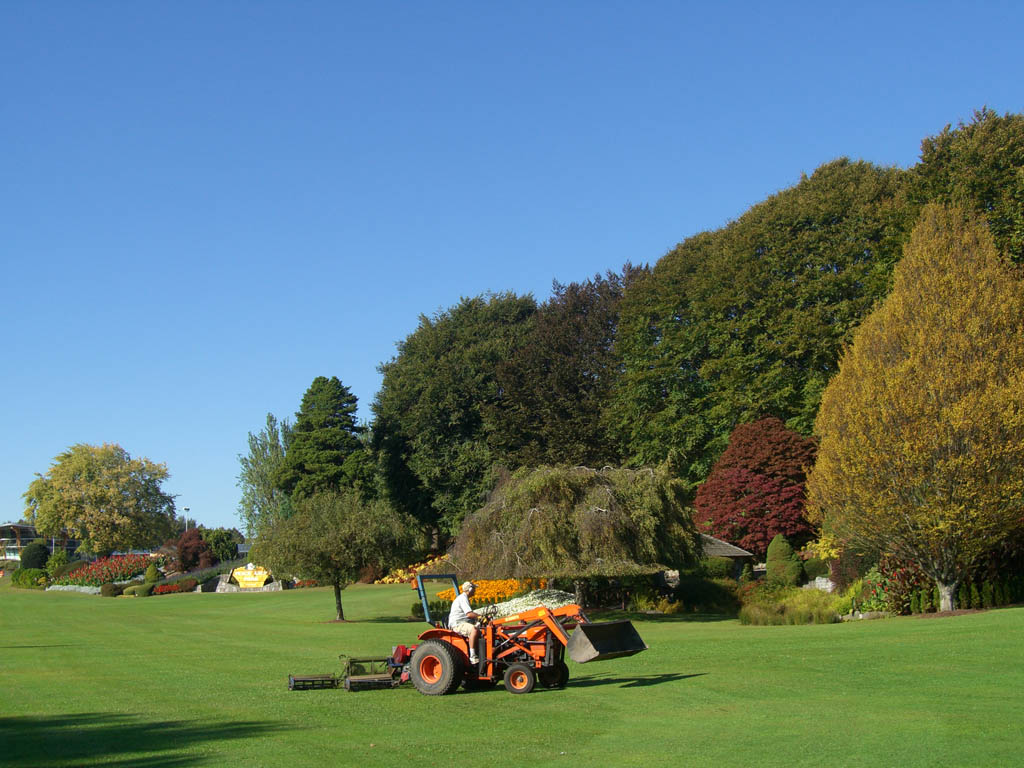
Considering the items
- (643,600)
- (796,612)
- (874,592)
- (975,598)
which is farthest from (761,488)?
(975,598)

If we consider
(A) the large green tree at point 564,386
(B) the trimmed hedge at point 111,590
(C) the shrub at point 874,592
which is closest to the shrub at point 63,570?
(B) the trimmed hedge at point 111,590

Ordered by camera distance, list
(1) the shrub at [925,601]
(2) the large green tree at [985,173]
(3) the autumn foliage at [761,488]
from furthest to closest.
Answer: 1. (3) the autumn foliage at [761,488]
2. (2) the large green tree at [985,173]
3. (1) the shrub at [925,601]

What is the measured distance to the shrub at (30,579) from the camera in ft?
269

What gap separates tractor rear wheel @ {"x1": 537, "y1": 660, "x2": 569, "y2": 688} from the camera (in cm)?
1469

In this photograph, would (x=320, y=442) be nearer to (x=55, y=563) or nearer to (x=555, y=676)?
(x=55, y=563)

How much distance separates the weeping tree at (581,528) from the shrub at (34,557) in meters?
70.4

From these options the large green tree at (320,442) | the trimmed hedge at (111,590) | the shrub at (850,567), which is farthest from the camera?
the trimmed hedge at (111,590)

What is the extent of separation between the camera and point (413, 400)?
64312 mm

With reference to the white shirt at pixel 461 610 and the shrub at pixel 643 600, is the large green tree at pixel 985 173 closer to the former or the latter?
the shrub at pixel 643 600

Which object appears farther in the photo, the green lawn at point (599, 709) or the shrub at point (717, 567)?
the shrub at point (717, 567)

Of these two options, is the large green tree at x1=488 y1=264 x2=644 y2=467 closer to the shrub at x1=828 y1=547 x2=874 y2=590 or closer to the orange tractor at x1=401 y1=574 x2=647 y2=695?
the shrub at x1=828 y1=547 x2=874 y2=590

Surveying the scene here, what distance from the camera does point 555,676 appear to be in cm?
1477

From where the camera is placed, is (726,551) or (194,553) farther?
(194,553)

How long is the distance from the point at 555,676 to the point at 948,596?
17630mm
